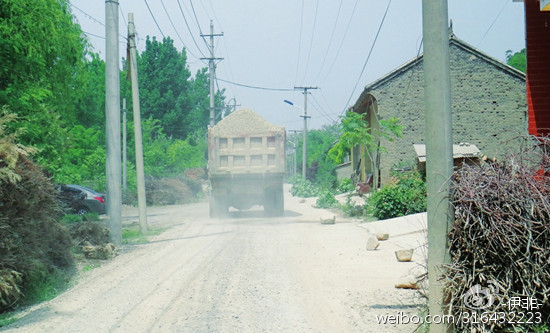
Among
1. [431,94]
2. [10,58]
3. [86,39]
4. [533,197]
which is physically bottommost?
[533,197]

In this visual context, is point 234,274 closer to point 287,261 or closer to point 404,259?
point 287,261

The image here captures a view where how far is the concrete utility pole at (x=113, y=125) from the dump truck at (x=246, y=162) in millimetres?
5979

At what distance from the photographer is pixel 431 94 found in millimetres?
4801

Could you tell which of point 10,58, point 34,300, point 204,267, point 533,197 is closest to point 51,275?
point 34,300

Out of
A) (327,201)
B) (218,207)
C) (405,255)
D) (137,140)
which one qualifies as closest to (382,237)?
(405,255)

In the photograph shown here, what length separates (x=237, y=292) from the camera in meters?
6.97

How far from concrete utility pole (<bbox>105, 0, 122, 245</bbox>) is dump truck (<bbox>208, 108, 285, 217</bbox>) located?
5979 millimetres

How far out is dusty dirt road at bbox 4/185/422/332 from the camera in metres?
5.62

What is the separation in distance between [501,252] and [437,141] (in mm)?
1136

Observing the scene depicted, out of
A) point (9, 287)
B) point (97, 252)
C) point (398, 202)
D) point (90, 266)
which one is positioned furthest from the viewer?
point (398, 202)

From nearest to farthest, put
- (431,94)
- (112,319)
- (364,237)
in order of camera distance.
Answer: (431,94), (112,319), (364,237)

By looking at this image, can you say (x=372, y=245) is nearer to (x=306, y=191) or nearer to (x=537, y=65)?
(x=537, y=65)

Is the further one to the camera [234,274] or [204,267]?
[204,267]

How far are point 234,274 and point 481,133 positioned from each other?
20.2m
